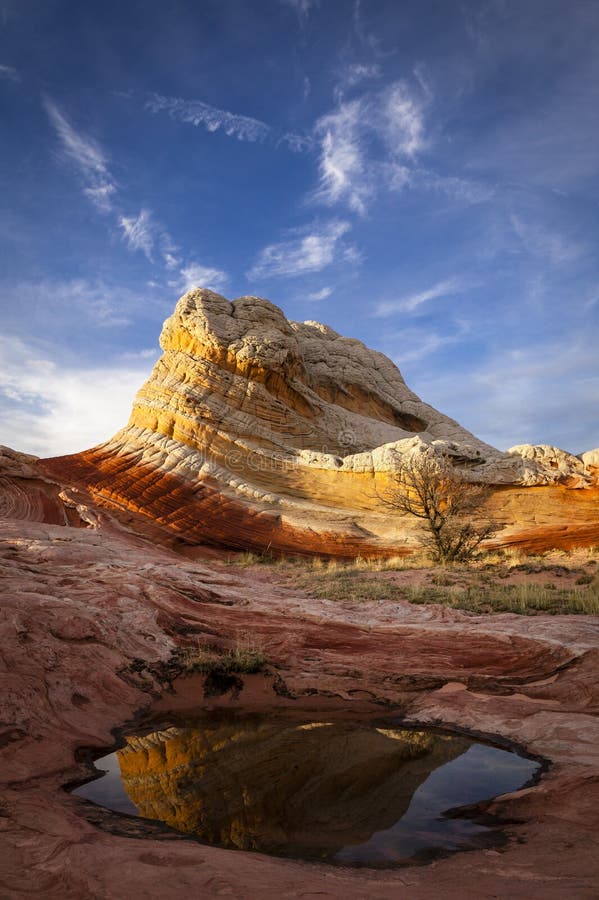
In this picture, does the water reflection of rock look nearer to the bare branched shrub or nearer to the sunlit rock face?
the bare branched shrub

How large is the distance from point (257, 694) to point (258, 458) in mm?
16942

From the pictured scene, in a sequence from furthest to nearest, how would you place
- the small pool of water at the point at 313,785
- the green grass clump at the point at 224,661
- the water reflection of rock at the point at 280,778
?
the green grass clump at the point at 224,661, the water reflection of rock at the point at 280,778, the small pool of water at the point at 313,785

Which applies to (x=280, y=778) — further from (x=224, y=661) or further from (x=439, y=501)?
(x=439, y=501)

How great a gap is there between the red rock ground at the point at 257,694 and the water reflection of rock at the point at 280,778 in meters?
0.43

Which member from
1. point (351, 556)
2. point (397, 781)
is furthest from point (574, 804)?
point (351, 556)

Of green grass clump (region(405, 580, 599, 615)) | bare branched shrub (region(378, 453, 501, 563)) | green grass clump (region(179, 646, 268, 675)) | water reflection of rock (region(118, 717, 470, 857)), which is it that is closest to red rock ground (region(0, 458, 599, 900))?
green grass clump (region(179, 646, 268, 675))

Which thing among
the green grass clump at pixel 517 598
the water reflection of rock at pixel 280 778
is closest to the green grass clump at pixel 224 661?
the water reflection of rock at pixel 280 778

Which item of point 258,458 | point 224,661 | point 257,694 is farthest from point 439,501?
point 257,694

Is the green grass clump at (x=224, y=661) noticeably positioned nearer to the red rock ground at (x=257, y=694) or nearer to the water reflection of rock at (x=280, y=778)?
the red rock ground at (x=257, y=694)

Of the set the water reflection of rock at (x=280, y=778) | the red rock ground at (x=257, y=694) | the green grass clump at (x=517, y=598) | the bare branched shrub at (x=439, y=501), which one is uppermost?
the bare branched shrub at (x=439, y=501)

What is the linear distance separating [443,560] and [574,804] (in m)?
14.2

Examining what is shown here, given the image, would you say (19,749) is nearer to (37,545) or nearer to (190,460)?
(37,545)

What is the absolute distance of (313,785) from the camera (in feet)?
14.9

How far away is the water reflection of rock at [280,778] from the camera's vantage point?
150 inches
